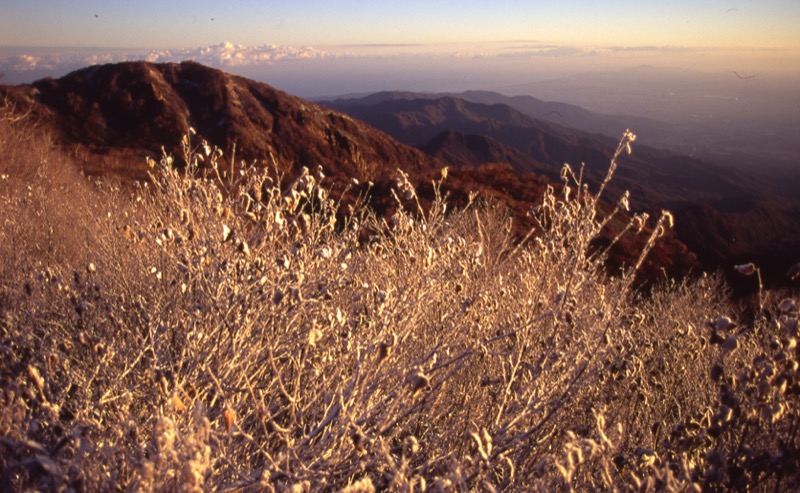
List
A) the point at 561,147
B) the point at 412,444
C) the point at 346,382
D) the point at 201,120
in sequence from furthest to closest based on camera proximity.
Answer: the point at 561,147, the point at 201,120, the point at 346,382, the point at 412,444

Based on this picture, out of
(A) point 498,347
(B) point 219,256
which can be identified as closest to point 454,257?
(A) point 498,347

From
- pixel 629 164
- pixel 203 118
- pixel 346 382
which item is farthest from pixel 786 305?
pixel 629 164

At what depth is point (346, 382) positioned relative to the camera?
7.53 ft

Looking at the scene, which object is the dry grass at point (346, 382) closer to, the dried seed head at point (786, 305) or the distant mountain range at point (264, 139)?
the dried seed head at point (786, 305)

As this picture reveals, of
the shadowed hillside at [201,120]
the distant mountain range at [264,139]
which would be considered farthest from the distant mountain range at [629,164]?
the shadowed hillside at [201,120]

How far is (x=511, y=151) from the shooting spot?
77.7 meters

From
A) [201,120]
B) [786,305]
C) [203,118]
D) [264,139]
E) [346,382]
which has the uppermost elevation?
[203,118]

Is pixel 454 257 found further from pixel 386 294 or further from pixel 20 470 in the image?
pixel 20 470

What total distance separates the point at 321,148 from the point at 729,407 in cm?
3421

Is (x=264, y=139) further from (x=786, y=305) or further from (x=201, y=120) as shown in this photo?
(x=786, y=305)

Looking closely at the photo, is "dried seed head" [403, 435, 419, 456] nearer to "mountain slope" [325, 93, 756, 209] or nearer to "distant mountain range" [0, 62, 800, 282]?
"distant mountain range" [0, 62, 800, 282]

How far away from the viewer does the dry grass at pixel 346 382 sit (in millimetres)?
1572

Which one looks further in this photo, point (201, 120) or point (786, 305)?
point (201, 120)

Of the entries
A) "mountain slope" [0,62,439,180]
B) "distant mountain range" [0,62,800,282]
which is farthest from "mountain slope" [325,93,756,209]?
"mountain slope" [0,62,439,180]
